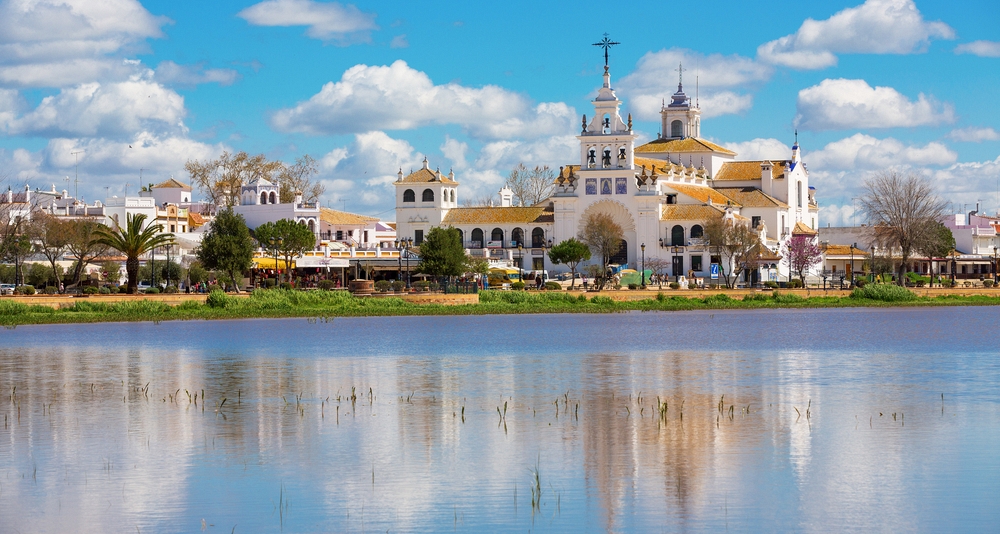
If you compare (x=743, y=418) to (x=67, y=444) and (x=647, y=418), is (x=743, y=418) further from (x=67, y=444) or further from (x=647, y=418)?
(x=67, y=444)

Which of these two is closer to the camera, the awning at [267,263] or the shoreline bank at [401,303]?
the shoreline bank at [401,303]

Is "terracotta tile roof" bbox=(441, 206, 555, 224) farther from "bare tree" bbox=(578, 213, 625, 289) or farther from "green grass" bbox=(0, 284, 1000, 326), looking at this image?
"green grass" bbox=(0, 284, 1000, 326)

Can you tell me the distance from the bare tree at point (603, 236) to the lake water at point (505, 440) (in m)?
54.9

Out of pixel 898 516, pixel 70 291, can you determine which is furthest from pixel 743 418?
pixel 70 291

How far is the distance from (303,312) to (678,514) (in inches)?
1655

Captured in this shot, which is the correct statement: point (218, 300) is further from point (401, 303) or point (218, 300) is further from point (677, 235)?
point (677, 235)

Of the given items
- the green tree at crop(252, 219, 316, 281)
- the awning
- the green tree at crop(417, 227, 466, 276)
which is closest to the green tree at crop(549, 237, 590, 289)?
the green tree at crop(417, 227, 466, 276)

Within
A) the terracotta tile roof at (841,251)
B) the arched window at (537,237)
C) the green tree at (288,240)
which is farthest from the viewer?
the terracotta tile roof at (841,251)

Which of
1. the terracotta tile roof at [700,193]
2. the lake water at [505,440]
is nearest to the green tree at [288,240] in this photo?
the terracotta tile roof at [700,193]

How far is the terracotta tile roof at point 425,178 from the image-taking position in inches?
3996

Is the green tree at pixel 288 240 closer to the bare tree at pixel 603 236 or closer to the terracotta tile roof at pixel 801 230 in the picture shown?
the bare tree at pixel 603 236

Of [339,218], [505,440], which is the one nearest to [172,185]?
[339,218]

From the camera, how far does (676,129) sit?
106 meters

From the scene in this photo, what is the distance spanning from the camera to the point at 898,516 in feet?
39.7
